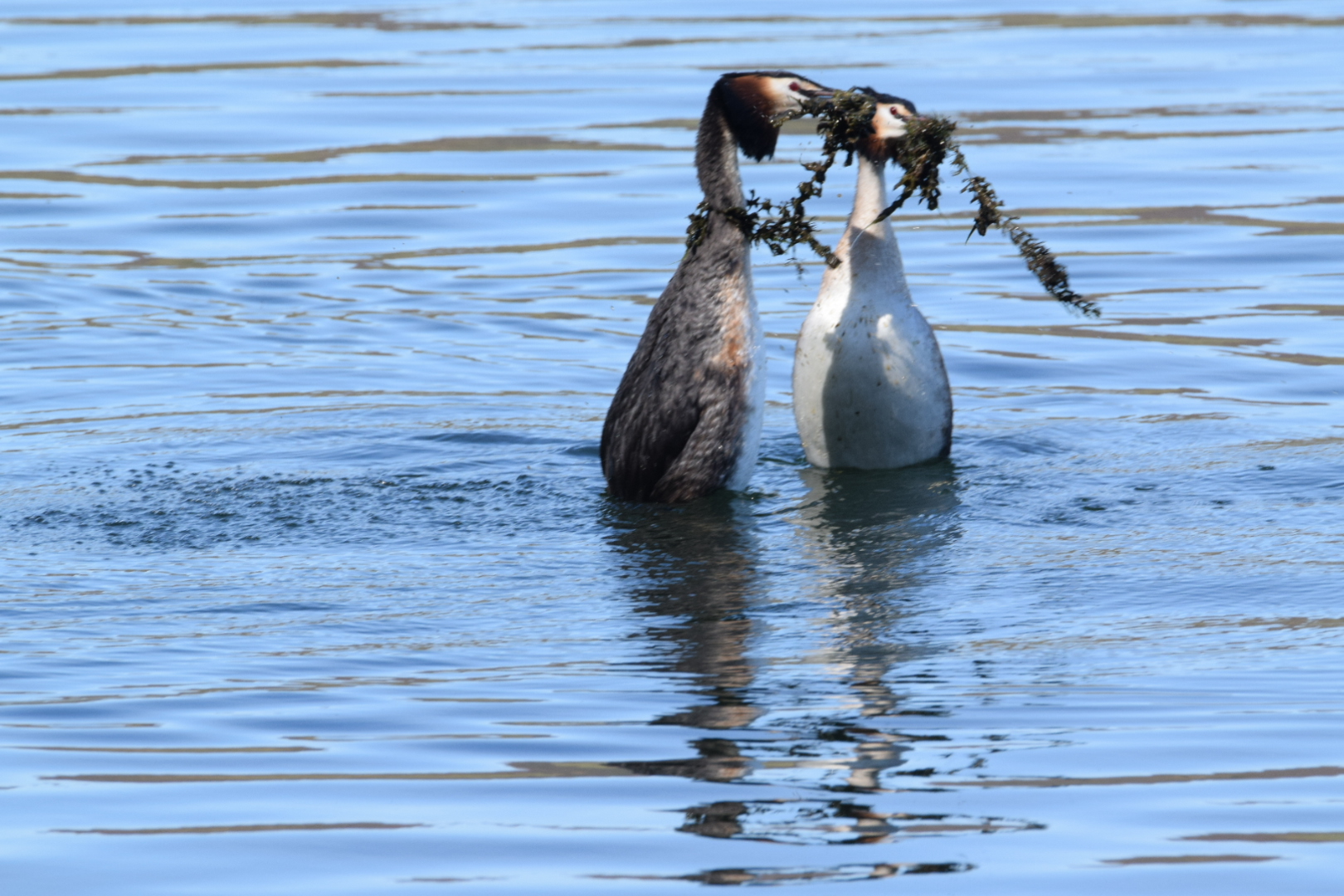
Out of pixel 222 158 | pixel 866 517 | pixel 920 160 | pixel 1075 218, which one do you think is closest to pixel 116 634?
pixel 866 517

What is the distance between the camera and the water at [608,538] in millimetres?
4492

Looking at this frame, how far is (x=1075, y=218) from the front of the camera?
13586mm

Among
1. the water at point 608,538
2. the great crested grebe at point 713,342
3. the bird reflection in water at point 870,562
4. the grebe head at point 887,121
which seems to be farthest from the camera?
the grebe head at point 887,121

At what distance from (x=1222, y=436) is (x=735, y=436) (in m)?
2.47

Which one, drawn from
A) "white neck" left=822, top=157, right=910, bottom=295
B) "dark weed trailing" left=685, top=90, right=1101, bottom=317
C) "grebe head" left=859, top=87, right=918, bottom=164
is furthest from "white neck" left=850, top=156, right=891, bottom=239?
"dark weed trailing" left=685, top=90, right=1101, bottom=317

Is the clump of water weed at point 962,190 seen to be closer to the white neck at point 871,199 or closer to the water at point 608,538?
the white neck at point 871,199

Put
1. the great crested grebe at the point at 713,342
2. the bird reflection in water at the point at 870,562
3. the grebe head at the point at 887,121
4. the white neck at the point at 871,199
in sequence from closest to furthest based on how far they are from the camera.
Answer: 1. the bird reflection in water at the point at 870,562
2. the great crested grebe at the point at 713,342
3. the grebe head at the point at 887,121
4. the white neck at the point at 871,199

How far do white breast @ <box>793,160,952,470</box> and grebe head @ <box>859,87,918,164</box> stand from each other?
0.11 metres

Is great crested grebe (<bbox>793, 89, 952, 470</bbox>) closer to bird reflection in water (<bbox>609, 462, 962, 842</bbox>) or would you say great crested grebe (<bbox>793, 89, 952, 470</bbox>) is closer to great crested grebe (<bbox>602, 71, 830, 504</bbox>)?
bird reflection in water (<bbox>609, 462, 962, 842</bbox>)

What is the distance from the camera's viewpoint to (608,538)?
7.25 metres

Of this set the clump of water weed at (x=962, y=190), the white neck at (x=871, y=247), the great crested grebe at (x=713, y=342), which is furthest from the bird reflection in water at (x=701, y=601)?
the clump of water weed at (x=962, y=190)

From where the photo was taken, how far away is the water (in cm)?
449

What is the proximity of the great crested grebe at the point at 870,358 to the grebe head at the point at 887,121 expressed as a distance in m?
0.01

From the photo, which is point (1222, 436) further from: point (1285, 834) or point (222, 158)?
point (222, 158)
